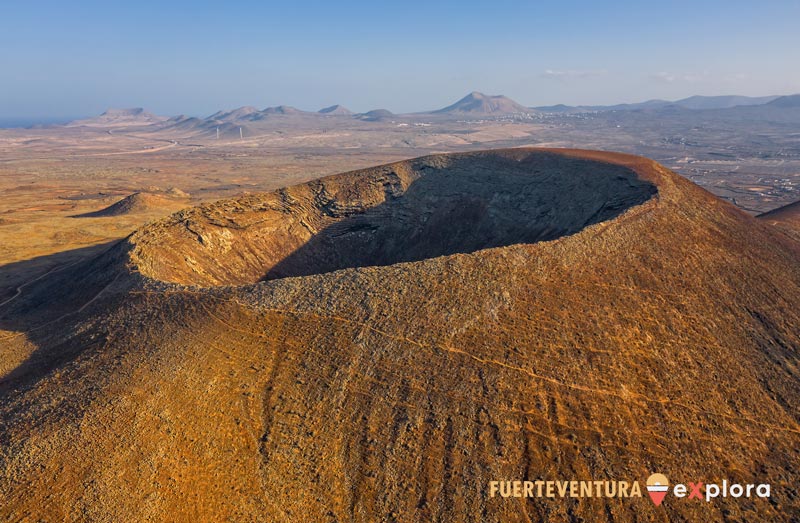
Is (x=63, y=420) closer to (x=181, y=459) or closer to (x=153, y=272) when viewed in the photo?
(x=181, y=459)

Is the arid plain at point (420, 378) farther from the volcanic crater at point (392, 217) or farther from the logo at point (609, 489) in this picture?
the volcanic crater at point (392, 217)

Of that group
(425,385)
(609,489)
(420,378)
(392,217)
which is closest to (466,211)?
(392,217)

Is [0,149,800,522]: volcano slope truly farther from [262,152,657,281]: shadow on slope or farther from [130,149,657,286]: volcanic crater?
[262,152,657,281]: shadow on slope

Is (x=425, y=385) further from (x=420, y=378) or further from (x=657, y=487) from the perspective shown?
(x=657, y=487)

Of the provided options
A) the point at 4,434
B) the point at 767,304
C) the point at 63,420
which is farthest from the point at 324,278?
the point at 767,304

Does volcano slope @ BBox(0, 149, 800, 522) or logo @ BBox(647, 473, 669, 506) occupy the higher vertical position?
volcano slope @ BBox(0, 149, 800, 522)

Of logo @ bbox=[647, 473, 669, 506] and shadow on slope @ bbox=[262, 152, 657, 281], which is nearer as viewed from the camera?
logo @ bbox=[647, 473, 669, 506]

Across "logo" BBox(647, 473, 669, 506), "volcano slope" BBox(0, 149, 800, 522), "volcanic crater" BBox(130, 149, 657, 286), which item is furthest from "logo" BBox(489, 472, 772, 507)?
"volcanic crater" BBox(130, 149, 657, 286)
